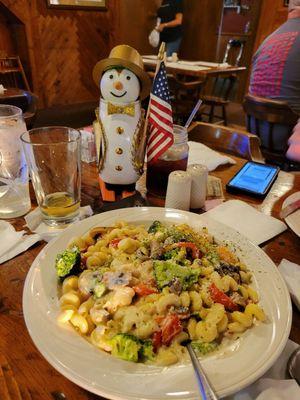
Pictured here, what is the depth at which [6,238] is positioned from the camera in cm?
90

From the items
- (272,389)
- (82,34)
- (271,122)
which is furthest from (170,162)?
(82,34)

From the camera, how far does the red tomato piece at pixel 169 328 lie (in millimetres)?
590

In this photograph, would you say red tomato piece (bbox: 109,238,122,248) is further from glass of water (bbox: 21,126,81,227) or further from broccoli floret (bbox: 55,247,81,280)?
glass of water (bbox: 21,126,81,227)

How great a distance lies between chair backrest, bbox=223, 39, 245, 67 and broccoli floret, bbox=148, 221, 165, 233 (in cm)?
584

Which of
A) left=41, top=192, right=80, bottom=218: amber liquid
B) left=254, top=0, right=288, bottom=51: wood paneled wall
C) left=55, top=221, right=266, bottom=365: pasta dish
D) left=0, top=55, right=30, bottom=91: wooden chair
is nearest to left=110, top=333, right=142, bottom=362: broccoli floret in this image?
left=55, top=221, right=266, bottom=365: pasta dish

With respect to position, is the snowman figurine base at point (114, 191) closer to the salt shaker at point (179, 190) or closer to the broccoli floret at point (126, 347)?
the salt shaker at point (179, 190)

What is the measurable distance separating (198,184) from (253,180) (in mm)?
313

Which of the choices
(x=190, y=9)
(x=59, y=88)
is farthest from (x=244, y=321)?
(x=190, y=9)

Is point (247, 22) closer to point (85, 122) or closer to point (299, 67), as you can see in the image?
point (85, 122)

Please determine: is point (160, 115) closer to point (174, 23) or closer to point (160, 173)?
point (160, 173)

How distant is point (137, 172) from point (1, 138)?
0.45 meters

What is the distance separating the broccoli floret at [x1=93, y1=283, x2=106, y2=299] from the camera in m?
0.66

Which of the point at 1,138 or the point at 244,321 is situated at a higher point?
the point at 1,138

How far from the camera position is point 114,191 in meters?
1.15
